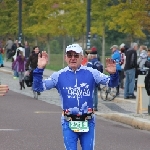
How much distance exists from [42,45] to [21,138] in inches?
2986

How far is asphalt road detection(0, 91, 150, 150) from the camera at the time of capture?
1441 centimetres

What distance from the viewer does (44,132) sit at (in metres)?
16.7

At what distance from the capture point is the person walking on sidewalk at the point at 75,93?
9508 mm

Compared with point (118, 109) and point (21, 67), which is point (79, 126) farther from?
point (21, 67)

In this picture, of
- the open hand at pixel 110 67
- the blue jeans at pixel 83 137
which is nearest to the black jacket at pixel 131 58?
the open hand at pixel 110 67

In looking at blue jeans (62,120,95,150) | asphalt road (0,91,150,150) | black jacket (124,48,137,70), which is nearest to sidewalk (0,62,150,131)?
asphalt road (0,91,150,150)

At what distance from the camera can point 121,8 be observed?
133ft

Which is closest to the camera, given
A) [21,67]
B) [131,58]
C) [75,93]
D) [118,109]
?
[75,93]

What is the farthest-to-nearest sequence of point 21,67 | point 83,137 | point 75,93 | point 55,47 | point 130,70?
1. point 55,47
2. point 21,67
3. point 130,70
4. point 83,137
5. point 75,93

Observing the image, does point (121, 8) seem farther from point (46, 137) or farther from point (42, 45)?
point (42, 45)

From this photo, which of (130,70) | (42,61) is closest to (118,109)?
(130,70)

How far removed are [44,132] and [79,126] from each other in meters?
7.28

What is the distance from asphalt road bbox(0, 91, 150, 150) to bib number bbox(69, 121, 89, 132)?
4359mm

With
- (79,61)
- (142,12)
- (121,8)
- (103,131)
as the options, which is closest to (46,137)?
(103,131)
